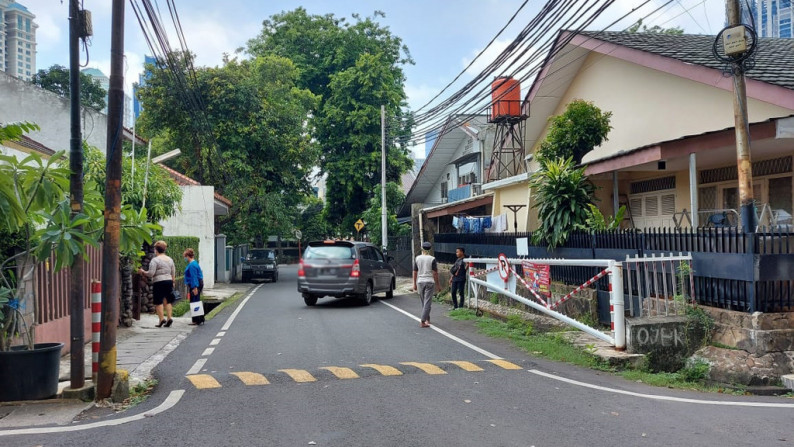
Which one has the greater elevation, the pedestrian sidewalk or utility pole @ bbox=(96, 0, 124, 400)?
utility pole @ bbox=(96, 0, 124, 400)

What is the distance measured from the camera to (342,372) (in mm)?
8359

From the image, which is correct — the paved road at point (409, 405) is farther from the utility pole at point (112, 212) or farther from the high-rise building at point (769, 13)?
the high-rise building at point (769, 13)

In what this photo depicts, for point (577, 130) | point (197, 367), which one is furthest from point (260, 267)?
point (197, 367)

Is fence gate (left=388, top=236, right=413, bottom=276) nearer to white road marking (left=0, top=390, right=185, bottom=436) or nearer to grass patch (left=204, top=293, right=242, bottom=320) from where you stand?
grass patch (left=204, top=293, right=242, bottom=320)

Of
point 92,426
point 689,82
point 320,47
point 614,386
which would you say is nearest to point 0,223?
point 92,426

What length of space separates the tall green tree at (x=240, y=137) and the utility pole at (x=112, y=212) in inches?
835

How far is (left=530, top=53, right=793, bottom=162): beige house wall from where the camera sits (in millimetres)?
14156

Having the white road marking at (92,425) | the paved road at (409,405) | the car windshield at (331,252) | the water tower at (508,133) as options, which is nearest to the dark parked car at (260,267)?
the water tower at (508,133)

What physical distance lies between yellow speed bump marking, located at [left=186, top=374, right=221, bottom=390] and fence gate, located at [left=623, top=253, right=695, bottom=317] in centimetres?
629

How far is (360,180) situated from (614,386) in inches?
1238

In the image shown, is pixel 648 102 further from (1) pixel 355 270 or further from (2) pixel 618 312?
(2) pixel 618 312

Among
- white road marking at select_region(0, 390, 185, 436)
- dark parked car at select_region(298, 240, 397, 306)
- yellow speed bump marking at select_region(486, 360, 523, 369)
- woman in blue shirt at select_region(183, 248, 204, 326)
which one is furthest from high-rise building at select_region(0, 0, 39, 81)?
yellow speed bump marking at select_region(486, 360, 523, 369)

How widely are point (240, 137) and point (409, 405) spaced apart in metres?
26.5

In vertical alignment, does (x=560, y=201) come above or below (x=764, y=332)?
above
